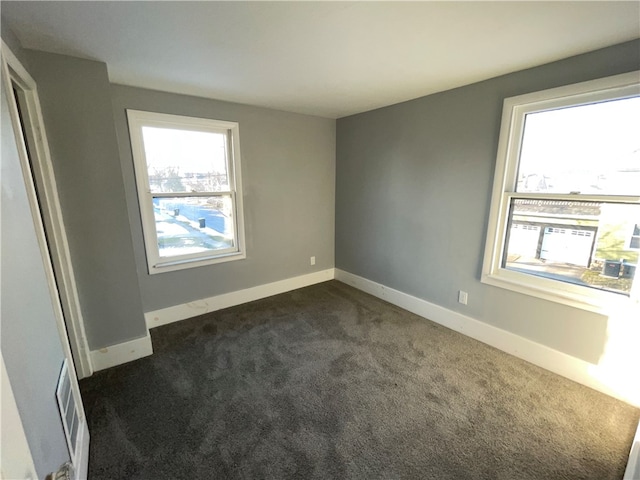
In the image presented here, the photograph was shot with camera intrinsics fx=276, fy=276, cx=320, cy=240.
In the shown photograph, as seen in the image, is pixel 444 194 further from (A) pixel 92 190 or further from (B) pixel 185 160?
(A) pixel 92 190

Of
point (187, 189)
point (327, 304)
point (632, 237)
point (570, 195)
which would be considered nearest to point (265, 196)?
point (187, 189)

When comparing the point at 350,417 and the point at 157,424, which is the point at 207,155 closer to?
the point at 157,424

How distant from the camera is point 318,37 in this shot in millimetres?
1607

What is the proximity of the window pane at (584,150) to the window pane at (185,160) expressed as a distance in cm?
281

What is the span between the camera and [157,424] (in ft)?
5.50

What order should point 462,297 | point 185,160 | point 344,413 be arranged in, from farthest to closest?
point 185,160, point 462,297, point 344,413

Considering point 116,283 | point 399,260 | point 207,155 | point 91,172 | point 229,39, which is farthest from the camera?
point 399,260

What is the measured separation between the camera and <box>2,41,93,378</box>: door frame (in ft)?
5.50

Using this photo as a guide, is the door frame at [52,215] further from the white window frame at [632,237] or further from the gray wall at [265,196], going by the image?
the white window frame at [632,237]

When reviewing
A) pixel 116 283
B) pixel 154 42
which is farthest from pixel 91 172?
pixel 154 42

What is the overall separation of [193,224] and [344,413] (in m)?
2.30

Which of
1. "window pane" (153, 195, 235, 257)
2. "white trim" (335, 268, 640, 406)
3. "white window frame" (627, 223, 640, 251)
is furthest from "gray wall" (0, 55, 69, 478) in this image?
"white window frame" (627, 223, 640, 251)

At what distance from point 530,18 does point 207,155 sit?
2712 millimetres

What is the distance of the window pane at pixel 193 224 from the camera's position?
2.75 meters
